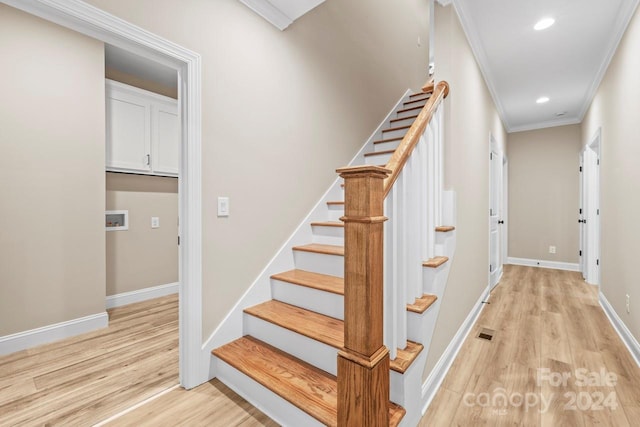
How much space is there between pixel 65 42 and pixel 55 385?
2.68 metres

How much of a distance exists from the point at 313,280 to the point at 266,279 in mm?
388

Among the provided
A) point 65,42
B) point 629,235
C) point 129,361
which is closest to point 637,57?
point 629,235

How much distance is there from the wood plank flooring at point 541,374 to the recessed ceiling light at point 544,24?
275 cm

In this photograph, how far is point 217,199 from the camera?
189 centimetres

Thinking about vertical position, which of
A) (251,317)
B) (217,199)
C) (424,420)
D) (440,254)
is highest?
(217,199)

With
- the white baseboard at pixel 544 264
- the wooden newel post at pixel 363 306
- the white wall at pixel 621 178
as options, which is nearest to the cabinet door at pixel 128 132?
the wooden newel post at pixel 363 306

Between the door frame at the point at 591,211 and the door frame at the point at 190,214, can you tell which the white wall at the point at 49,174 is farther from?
the door frame at the point at 591,211

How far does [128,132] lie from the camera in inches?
127

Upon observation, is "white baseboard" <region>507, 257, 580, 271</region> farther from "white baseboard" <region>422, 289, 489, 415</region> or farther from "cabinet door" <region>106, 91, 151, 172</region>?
"cabinet door" <region>106, 91, 151, 172</region>

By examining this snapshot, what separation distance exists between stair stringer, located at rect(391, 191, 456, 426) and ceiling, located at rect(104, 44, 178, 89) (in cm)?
334

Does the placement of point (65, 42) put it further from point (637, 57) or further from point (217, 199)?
point (637, 57)

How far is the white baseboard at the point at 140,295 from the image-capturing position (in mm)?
3164

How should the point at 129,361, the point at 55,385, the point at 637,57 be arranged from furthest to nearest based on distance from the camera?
the point at 637,57 < the point at 129,361 < the point at 55,385

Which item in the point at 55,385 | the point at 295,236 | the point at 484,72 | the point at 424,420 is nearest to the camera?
the point at 424,420
